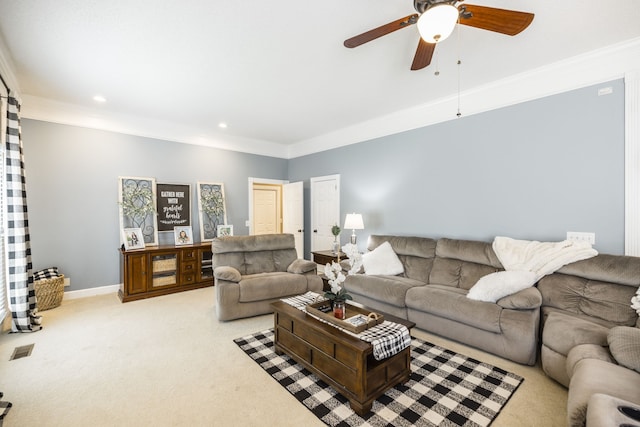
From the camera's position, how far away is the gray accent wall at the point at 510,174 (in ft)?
8.84

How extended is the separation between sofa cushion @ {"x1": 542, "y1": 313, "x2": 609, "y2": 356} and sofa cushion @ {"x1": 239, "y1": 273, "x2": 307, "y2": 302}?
99.7 inches

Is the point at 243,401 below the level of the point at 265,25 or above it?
below

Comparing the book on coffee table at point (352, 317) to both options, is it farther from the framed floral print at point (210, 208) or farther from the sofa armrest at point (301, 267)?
the framed floral print at point (210, 208)

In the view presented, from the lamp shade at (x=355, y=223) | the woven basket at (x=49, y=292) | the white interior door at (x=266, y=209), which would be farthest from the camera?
the white interior door at (x=266, y=209)

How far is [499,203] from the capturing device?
3.34 m

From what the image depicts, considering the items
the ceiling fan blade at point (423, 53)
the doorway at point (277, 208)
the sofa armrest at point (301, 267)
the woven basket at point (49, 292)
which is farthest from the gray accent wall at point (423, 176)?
the ceiling fan blade at point (423, 53)

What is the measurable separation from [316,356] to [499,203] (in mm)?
2753

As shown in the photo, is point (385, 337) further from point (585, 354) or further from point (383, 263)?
point (383, 263)

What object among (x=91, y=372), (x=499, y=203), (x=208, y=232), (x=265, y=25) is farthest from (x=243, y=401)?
(x=208, y=232)

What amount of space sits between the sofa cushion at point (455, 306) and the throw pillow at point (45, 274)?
15.3 ft

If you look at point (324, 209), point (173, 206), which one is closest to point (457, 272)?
point (324, 209)

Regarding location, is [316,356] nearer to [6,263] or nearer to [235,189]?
[6,263]

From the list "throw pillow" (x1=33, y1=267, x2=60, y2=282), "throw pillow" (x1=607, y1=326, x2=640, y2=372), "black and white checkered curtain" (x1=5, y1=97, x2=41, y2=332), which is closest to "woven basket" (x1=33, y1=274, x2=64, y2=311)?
"throw pillow" (x1=33, y1=267, x2=60, y2=282)

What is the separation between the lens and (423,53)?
6.82 ft
